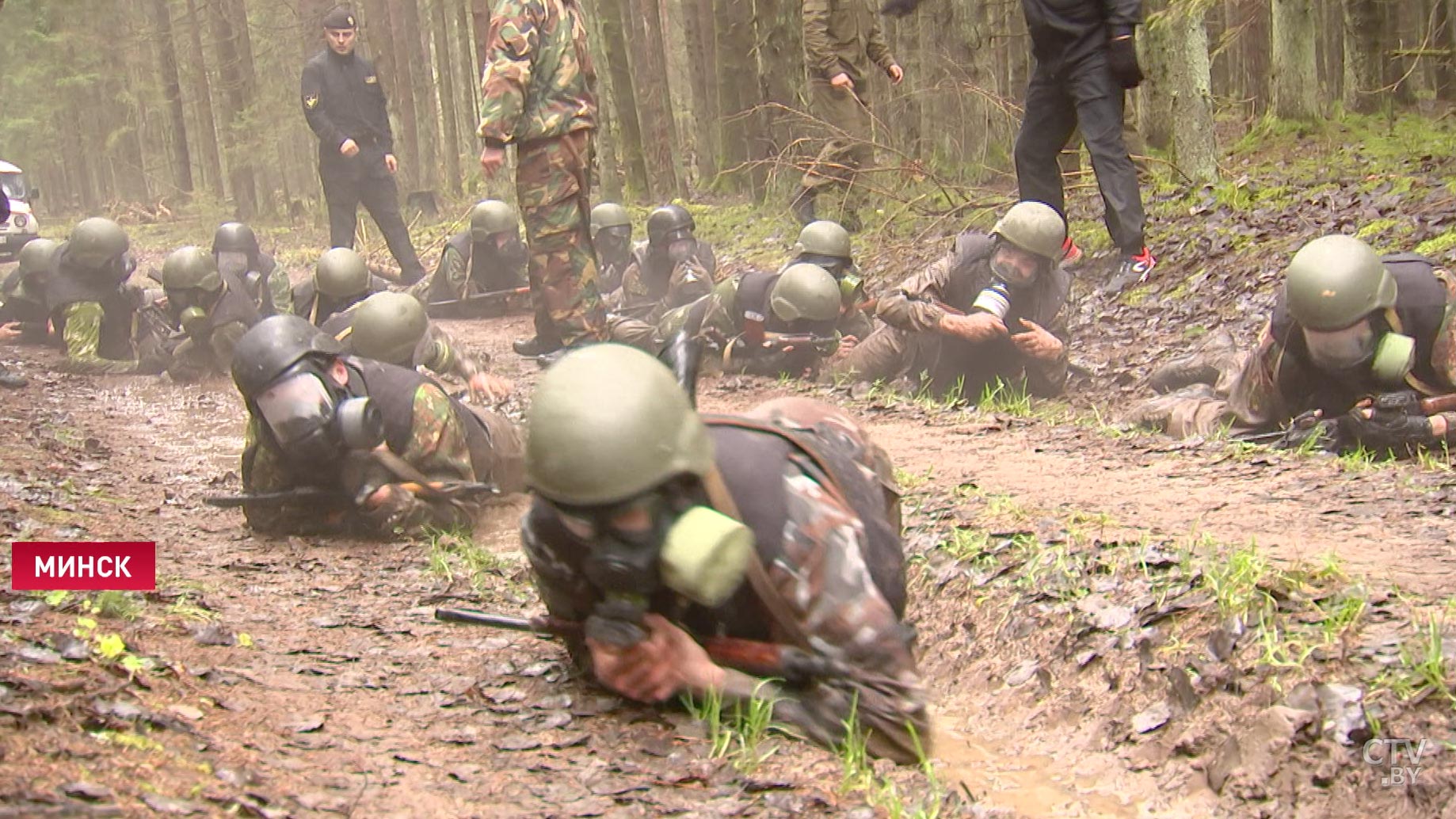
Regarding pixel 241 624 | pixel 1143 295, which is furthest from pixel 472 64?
pixel 241 624

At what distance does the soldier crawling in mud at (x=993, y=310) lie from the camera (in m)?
7.75

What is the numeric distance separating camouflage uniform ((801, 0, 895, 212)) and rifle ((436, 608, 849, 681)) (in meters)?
7.74

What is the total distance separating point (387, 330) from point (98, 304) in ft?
18.0

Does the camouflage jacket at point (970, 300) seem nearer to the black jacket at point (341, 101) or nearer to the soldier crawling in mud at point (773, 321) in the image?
the soldier crawling in mud at point (773, 321)

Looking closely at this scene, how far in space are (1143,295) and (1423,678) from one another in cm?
616

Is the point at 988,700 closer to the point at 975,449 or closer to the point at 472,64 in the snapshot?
the point at 975,449

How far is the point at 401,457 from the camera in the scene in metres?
5.74

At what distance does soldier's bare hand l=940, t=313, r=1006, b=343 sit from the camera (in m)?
7.75

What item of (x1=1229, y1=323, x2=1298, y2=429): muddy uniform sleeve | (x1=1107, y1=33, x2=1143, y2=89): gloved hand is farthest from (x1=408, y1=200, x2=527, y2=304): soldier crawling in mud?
(x1=1229, y1=323, x2=1298, y2=429): muddy uniform sleeve

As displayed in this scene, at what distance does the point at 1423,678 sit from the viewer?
10.7 ft

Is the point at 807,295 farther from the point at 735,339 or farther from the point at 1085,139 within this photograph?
the point at 1085,139

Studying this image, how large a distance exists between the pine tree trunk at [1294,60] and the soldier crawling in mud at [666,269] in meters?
5.40

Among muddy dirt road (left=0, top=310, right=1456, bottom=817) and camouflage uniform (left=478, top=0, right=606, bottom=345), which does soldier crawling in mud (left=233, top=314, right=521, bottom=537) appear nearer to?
muddy dirt road (left=0, top=310, right=1456, bottom=817)

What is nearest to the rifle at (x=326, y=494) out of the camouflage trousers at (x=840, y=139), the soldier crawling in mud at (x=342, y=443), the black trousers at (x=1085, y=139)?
the soldier crawling in mud at (x=342, y=443)
